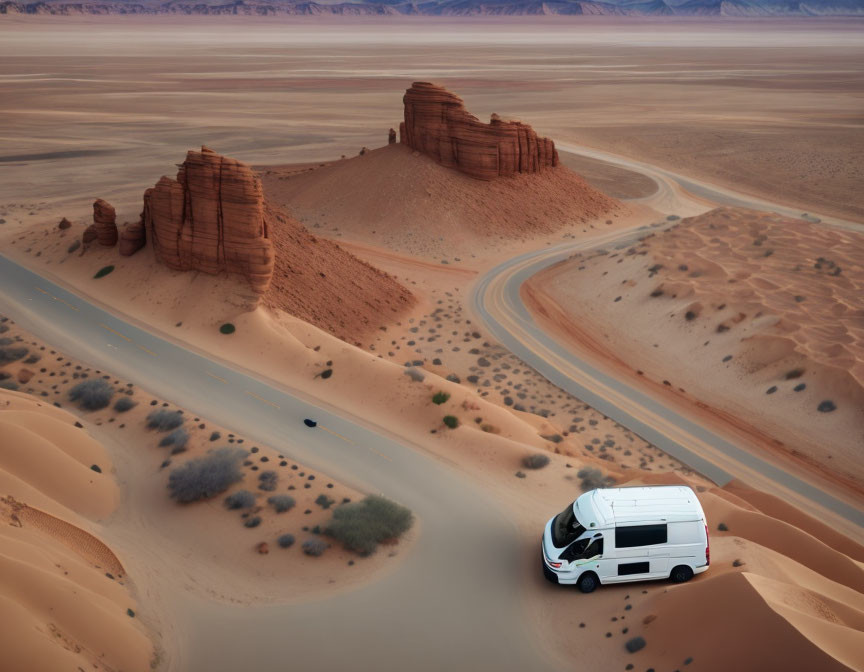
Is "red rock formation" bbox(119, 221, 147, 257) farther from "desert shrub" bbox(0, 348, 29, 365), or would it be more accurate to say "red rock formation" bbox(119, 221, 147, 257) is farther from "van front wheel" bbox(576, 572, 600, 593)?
"van front wheel" bbox(576, 572, 600, 593)

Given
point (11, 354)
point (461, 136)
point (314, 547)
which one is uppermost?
point (461, 136)

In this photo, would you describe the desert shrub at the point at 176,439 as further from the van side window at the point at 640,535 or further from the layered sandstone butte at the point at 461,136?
the layered sandstone butte at the point at 461,136

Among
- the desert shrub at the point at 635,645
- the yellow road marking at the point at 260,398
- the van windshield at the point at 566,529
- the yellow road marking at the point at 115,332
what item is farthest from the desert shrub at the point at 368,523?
the yellow road marking at the point at 115,332

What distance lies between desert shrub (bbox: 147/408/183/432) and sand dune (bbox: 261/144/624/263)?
94.2 feet

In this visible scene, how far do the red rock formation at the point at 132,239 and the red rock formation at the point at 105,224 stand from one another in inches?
39.6

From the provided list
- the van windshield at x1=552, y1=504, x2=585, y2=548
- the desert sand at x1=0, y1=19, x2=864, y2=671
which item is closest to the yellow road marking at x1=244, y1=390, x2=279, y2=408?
the desert sand at x1=0, y1=19, x2=864, y2=671

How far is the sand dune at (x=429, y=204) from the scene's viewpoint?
179ft

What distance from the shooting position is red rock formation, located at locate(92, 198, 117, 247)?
3838 cm

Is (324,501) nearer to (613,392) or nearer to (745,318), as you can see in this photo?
(613,392)

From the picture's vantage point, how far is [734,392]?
1313 inches

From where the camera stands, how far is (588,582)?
18.3 m

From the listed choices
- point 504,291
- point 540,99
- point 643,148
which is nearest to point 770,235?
point 504,291

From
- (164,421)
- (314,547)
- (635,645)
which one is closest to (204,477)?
(314,547)

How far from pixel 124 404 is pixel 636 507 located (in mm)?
18015
